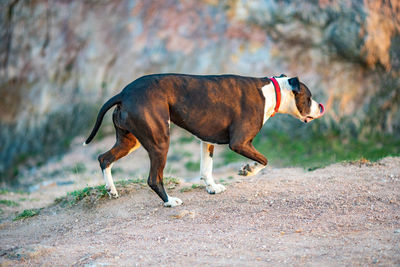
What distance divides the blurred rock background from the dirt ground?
18.1 ft

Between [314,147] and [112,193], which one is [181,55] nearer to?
[314,147]

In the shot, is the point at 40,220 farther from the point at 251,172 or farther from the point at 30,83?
the point at 30,83

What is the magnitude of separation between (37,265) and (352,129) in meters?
9.87

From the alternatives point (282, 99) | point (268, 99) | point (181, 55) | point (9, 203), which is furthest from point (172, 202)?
point (181, 55)

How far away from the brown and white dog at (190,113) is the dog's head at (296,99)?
0.02 meters

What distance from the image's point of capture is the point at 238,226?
524cm

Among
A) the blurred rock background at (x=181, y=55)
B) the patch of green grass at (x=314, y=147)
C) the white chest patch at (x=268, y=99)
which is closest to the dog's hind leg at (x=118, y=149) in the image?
the white chest patch at (x=268, y=99)

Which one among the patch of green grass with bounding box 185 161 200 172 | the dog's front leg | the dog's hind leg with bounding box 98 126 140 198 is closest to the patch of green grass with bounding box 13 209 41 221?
the dog's hind leg with bounding box 98 126 140 198

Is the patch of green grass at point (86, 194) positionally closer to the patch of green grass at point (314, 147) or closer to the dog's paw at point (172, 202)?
the dog's paw at point (172, 202)

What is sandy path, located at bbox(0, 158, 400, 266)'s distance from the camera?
4363 millimetres

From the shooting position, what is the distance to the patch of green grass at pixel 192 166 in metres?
11.8

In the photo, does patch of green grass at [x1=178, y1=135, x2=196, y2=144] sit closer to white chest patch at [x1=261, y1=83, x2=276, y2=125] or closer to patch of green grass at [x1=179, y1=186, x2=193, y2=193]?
patch of green grass at [x1=179, y1=186, x2=193, y2=193]

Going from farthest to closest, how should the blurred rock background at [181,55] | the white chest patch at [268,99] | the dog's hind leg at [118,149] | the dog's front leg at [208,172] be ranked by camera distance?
1. the blurred rock background at [181,55]
2. the dog's front leg at [208,172]
3. the white chest patch at [268,99]
4. the dog's hind leg at [118,149]

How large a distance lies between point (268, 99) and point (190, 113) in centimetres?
114
